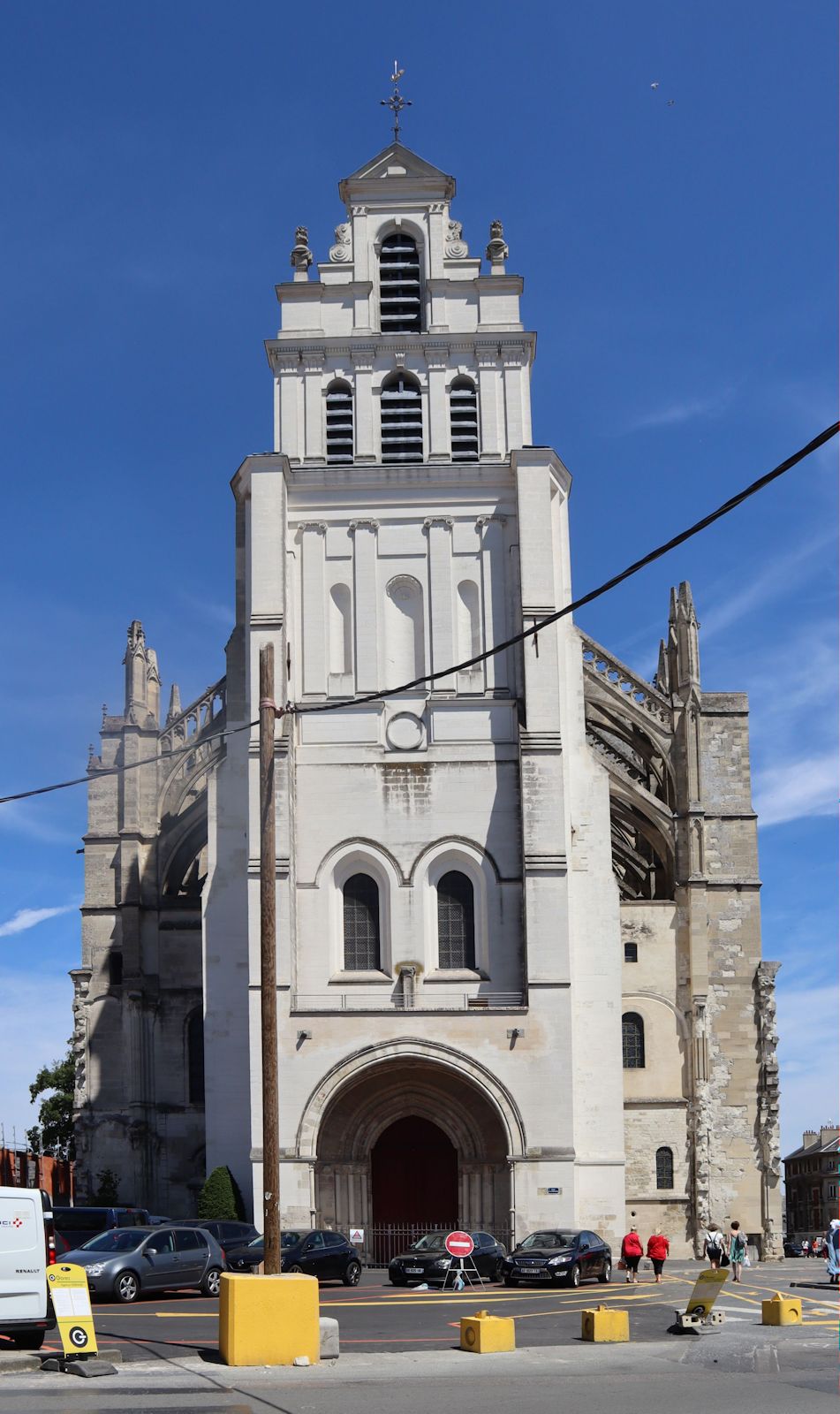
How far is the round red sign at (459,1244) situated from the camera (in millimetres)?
28781

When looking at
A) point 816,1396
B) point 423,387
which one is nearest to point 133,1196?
point 423,387

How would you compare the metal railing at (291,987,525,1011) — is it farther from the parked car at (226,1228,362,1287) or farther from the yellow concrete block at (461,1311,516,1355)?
the yellow concrete block at (461,1311,516,1355)

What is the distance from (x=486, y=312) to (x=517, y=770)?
40.6ft

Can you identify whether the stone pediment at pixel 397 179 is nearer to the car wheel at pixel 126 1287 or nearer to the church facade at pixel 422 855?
the church facade at pixel 422 855

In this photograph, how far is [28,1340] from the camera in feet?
63.9

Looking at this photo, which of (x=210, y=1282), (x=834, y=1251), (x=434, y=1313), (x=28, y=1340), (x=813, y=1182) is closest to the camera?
(x=28, y=1340)

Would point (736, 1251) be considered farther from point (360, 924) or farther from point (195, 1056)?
point (195, 1056)

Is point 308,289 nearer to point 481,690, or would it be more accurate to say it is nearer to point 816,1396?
point 481,690

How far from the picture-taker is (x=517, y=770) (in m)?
40.3

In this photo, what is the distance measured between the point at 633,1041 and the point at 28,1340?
2690 cm

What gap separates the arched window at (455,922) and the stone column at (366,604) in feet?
16.6

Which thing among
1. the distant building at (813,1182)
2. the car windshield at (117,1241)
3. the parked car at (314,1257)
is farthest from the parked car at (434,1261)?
the distant building at (813,1182)

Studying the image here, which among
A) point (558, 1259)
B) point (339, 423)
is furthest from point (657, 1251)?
point (339, 423)

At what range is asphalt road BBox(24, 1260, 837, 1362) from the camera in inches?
832
